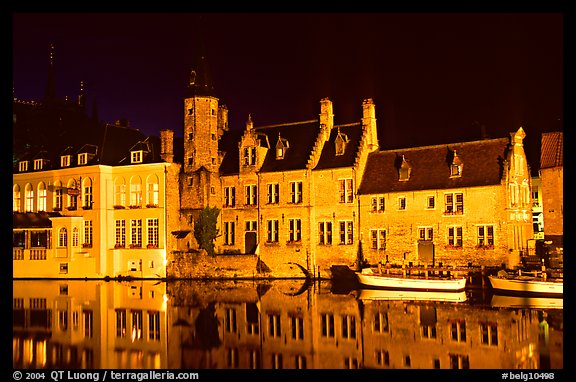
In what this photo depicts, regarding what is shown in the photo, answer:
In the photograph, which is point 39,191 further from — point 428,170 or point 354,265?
point 428,170

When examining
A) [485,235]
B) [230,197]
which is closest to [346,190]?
[230,197]

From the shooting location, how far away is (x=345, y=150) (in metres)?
50.4

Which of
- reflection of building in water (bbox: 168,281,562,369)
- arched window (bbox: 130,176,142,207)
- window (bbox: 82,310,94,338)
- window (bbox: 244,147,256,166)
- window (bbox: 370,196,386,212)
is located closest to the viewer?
reflection of building in water (bbox: 168,281,562,369)

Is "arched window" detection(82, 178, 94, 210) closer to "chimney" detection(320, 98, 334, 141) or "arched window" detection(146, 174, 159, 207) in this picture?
"arched window" detection(146, 174, 159, 207)

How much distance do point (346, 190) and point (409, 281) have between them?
32.8ft

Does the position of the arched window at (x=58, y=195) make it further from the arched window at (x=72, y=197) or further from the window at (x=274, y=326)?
the window at (x=274, y=326)

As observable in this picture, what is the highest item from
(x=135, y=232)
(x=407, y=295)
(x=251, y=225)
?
(x=251, y=225)

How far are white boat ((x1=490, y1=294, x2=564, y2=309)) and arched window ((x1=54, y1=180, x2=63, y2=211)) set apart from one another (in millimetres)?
35494

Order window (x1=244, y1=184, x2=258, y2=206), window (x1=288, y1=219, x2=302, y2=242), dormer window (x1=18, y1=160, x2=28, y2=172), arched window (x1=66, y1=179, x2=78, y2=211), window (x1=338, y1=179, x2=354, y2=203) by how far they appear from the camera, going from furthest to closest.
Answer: dormer window (x1=18, y1=160, x2=28, y2=172), arched window (x1=66, y1=179, x2=78, y2=211), window (x1=244, y1=184, x2=258, y2=206), window (x1=288, y1=219, x2=302, y2=242), window (x1=338, y1=179, x2=354, y2=203)

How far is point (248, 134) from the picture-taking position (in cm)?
5306

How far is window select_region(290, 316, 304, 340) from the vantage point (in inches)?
1020

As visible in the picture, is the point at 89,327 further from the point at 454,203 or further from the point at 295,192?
the point at 454,203

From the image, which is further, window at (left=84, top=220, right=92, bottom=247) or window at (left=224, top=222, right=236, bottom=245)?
window at (left=84, top=220, right=92, bottom=247)

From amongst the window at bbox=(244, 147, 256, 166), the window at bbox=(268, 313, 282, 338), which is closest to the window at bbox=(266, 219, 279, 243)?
the window at bbox=(244, 147, 256, 166)
